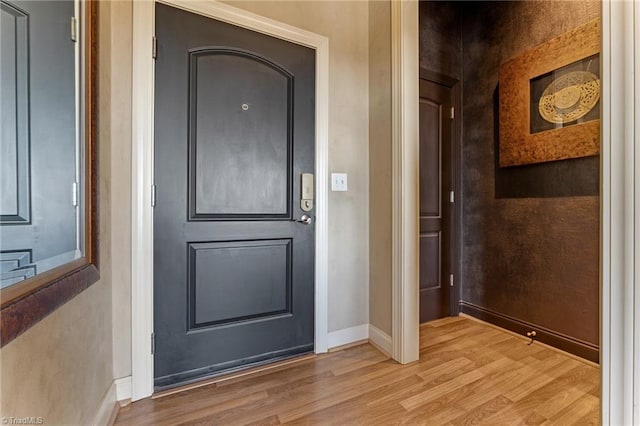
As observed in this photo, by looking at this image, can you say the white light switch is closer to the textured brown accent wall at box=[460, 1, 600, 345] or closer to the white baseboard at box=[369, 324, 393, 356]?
the white baseboard at box=[369, 324, 393, 356]

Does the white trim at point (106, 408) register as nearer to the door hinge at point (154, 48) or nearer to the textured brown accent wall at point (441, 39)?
the door hinge at point (154, 48)

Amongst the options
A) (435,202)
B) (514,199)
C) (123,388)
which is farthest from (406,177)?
(123,388)

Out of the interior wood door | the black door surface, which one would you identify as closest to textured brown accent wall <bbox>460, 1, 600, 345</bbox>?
the interior wood door

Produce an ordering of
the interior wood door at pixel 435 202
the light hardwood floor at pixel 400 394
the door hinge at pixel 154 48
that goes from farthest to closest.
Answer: the interior wood door at pixel 435 202
the door hinge at pixel 154 48
the light hardwood floor at pixel 400 394

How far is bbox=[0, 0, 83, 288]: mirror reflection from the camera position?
2.60 ft

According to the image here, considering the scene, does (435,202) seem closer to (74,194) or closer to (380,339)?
(380,339)

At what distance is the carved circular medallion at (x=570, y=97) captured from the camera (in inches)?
67.4

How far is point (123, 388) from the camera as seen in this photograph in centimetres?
132

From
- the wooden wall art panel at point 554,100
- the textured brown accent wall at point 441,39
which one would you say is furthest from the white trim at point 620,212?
the textured brown accent wall at point 441,39

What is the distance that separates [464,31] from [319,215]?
226 cm

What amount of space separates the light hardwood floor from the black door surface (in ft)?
0.56

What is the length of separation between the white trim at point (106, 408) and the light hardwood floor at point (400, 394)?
0.21 ft

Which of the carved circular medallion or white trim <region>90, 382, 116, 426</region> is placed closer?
white trim <region>90, 382, 116, 426</region>

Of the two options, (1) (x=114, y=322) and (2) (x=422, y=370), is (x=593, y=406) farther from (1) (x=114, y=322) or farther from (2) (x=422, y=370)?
(1) (x=114, y=322)
